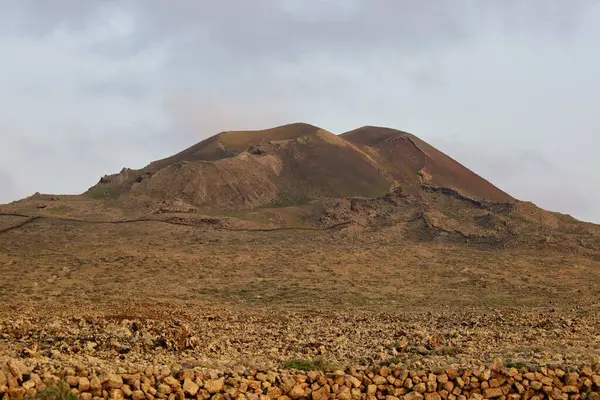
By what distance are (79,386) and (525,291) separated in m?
20.3

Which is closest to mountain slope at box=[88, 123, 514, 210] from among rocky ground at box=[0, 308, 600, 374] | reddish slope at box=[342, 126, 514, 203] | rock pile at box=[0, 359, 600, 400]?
reddish slope at box=[342, 126, 514, 203]

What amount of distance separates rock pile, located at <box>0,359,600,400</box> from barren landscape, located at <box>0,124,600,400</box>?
0.08 ft

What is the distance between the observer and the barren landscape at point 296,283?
26.2ft

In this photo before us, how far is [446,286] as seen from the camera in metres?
25.2

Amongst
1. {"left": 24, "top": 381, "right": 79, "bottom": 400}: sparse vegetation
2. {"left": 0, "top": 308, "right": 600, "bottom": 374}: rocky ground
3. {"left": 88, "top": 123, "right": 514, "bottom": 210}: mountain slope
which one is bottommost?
{"left": 0, "top": 308, "right": 600, "bottom": 374}: rocky ground

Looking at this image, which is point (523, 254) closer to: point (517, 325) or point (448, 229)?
point (448, 229)

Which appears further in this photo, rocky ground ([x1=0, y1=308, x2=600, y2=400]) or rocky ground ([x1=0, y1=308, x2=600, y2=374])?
rocky ground ([x1=0, y1=308, x2=600, y2=374])

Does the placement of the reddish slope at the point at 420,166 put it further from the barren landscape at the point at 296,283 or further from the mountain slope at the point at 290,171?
the barren landscape at the point at 296,283

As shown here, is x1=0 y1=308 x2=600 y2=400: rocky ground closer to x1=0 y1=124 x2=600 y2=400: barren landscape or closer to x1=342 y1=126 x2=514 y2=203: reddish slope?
x1=0 y1=124 x2=600 y2=400: barren landscape

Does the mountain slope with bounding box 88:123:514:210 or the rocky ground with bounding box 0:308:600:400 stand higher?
the mountain slope with bounding box 88:123:514:210

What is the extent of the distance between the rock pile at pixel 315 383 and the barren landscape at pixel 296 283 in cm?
2

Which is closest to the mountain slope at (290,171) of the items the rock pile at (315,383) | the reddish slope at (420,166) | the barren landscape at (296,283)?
the reddish slope at (420,166)

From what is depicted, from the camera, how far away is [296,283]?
80.0ft

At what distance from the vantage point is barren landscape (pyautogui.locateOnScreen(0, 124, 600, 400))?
314 inches
